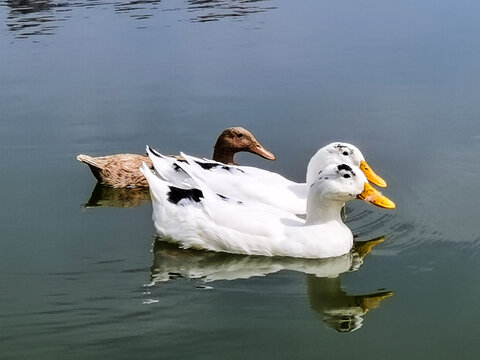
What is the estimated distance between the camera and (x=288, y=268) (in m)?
6.85

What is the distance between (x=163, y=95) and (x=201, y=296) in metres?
6.16

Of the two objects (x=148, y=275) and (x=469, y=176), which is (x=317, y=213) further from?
(x=469, y=176)

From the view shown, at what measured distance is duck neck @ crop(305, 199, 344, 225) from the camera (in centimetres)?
707

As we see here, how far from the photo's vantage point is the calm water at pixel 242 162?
5840mm

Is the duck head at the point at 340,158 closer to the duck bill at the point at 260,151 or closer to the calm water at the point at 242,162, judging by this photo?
the calm water at the point at 242,162

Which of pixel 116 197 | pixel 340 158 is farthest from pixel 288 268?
pixel 116 197

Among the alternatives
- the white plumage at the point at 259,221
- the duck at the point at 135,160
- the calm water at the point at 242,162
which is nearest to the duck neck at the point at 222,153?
the duck at the point at 135,160

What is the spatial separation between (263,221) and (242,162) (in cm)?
289

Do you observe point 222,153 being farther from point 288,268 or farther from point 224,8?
point 224,8

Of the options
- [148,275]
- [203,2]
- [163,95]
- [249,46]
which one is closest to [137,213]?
[148,275]

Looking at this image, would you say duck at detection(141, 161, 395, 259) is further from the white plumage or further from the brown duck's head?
the brown duck's head

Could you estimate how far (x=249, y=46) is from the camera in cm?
1495

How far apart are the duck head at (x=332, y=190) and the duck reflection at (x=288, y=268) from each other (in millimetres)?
381

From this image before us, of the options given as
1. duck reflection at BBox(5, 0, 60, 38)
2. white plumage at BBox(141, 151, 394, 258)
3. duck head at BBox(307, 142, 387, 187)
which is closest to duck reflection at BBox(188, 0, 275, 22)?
duck reflection at BBox(5, 0, 60, 38)
